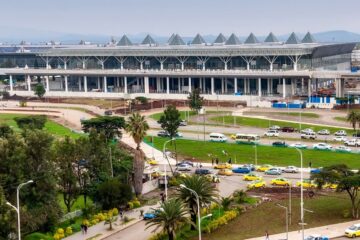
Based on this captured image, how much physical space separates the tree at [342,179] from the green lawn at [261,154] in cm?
2081

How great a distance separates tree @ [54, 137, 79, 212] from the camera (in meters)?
60.7

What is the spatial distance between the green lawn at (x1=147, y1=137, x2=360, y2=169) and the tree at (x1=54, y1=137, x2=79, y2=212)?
27289 mm

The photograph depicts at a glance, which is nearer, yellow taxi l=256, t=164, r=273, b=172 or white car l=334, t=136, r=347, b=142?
yellow taxi l=256, t=164, r=273, b=172

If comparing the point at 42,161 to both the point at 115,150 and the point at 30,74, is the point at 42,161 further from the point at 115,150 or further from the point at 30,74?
the point at 30,74

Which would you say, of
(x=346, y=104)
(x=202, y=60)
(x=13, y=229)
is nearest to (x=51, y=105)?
(x=202, y=60)

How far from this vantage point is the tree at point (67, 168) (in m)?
60.7

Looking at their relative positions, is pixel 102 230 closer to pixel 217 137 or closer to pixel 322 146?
pixel 322 146

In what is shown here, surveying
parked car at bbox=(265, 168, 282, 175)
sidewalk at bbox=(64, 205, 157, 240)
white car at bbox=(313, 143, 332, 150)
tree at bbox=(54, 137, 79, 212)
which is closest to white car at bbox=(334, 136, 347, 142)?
white car at bbox=(313, 143, 332, 150)

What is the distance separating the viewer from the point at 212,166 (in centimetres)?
8112

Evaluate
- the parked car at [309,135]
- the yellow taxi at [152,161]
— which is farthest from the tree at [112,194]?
the parked car at [309,135]

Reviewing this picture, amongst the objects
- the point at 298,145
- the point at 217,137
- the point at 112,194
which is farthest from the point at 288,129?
the point at 112,194

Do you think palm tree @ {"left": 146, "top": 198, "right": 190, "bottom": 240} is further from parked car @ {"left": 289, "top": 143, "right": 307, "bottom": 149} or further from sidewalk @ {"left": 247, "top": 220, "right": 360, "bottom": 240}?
parked car @ {"left": 289, "top": 143, "right": 307, "bottom": 149}

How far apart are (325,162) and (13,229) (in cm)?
4370

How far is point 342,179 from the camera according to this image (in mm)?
53500
